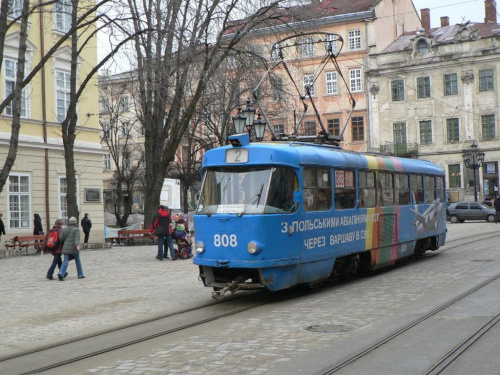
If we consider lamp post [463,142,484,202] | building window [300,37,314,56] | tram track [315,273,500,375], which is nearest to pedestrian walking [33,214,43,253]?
building window [300,37,314,56]

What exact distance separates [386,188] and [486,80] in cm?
4179

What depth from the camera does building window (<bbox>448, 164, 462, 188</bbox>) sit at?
2210 inches

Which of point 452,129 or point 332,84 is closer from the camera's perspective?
point 452,129

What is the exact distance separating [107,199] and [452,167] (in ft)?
114

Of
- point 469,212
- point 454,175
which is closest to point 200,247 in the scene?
point 469,212

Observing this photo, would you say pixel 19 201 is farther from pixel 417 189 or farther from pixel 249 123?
Answer: pixel 417 189

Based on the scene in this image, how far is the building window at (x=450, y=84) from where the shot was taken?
2226 inches

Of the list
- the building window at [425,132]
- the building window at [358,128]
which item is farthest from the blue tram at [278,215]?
the building window at [358,128]

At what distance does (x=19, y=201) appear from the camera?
1156 inches

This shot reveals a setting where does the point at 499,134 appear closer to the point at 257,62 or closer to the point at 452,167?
the point at 452,167

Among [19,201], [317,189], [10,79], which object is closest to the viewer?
[317,189]

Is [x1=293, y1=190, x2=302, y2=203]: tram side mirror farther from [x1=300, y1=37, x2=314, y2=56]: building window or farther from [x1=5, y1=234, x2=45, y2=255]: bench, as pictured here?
[x1=5, y1=234, x2=45, y2=255]: bench

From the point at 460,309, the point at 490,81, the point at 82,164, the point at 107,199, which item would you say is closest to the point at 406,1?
the point at 490,81

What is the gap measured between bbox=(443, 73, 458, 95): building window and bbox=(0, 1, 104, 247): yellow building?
3222cm
